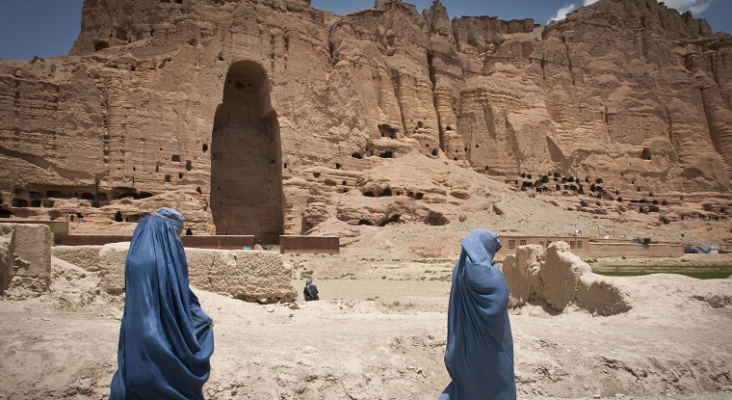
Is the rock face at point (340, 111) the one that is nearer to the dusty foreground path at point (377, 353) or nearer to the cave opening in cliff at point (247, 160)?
the cave opening in cliff at point (247, 160)

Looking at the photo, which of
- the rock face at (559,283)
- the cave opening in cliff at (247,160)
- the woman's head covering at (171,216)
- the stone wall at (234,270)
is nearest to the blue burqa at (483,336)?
the woman's head covering at (171,216)

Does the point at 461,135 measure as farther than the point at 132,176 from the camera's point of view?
Yes

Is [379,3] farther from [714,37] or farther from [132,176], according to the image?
[714,37]

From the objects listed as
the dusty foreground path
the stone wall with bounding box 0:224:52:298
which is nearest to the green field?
the dusty foreground path

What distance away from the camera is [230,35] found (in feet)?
113

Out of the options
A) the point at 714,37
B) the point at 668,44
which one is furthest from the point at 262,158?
the point at 714,37

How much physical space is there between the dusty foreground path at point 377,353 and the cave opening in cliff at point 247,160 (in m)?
27.2

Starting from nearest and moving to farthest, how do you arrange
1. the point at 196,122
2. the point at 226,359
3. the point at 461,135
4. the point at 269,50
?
the point at 226,359, the point at 196,122, the point at 269,50, the point at 461,135

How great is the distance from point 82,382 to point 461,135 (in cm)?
4444

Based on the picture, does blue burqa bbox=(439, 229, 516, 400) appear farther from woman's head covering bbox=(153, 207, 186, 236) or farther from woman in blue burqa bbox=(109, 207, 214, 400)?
woman's head covering bbox=(153, 207, 186, 236)

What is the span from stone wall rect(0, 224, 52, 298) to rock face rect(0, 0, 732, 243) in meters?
20.8

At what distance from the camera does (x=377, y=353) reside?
22.0 feet

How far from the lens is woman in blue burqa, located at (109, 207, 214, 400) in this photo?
12.9 feet

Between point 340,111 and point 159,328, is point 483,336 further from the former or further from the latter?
point 340,111
